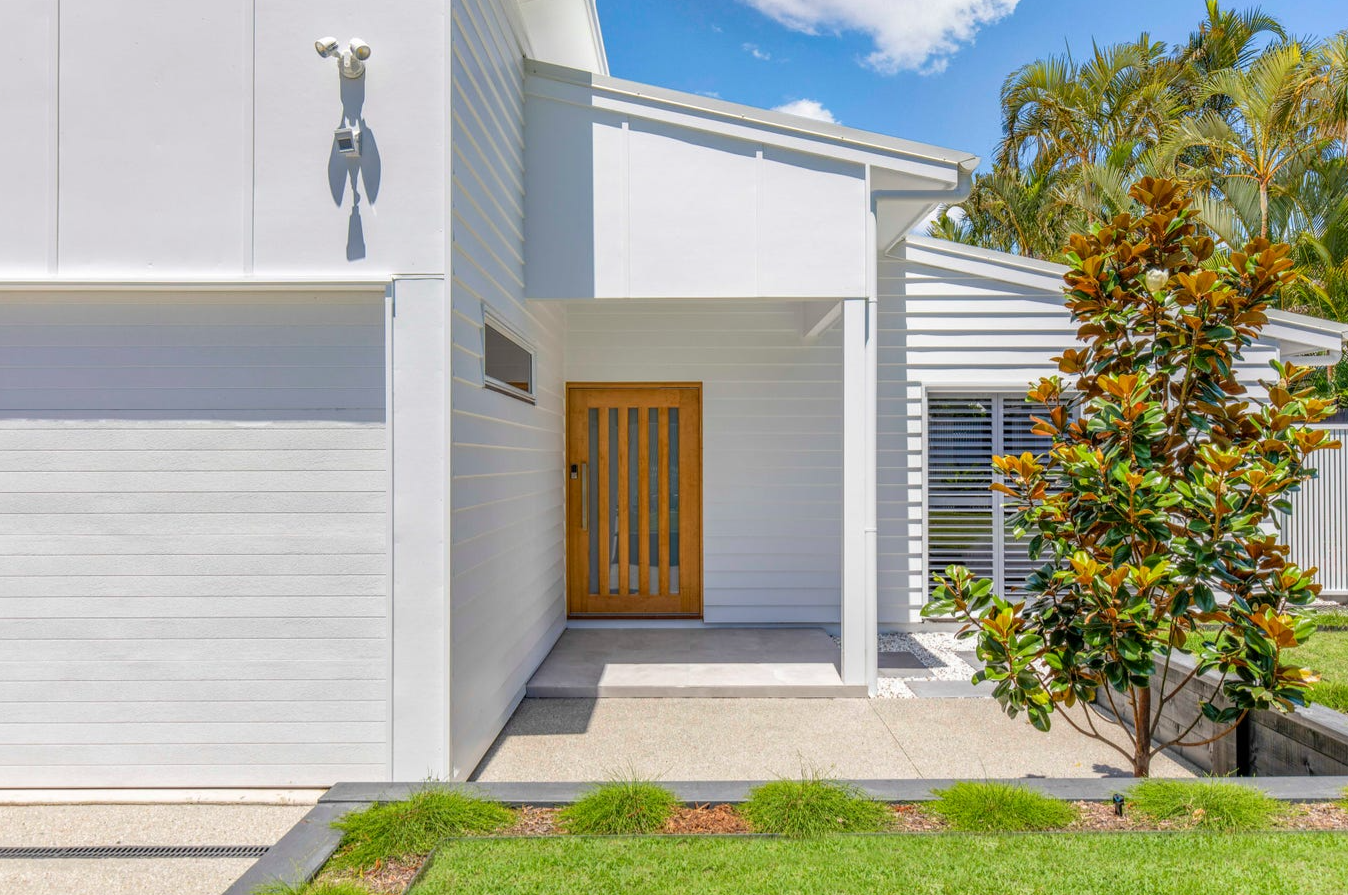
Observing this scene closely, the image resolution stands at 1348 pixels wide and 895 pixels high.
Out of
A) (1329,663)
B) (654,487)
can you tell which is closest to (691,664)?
(654,487)

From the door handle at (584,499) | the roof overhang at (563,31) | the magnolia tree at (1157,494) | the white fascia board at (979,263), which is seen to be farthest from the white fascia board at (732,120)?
the door handle at (584,499)

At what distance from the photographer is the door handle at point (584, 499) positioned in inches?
263

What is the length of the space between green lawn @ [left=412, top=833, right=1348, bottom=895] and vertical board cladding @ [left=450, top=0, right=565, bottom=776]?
114 centimetres

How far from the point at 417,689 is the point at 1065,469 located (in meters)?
2.93

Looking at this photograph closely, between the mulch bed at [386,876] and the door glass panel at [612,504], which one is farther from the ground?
the door glass panel at [612,504]

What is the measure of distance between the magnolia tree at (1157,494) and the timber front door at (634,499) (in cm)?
369

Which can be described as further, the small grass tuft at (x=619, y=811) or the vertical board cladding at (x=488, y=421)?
the vertical board cladding at (x=488, y=421)

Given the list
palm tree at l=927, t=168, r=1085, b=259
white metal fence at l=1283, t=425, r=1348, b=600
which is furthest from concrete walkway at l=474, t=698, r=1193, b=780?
palm tree at l=927, t=168, r=1085, b=259

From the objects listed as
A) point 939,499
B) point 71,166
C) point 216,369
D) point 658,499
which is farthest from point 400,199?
point 939,499

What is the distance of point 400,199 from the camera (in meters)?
3.35

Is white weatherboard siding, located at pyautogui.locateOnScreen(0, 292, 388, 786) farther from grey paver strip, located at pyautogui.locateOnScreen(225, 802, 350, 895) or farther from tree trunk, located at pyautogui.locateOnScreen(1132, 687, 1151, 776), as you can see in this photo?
tree trunk, located at pyautogui.locateOnScreen(1132, 687, 1151, 776)

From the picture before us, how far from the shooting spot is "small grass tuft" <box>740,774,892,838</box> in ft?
8.38

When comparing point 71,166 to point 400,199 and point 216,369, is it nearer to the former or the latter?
point 216,369

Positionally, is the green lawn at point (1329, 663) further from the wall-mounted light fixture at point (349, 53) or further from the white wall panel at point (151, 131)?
the white wall panel at point (151, 131)
